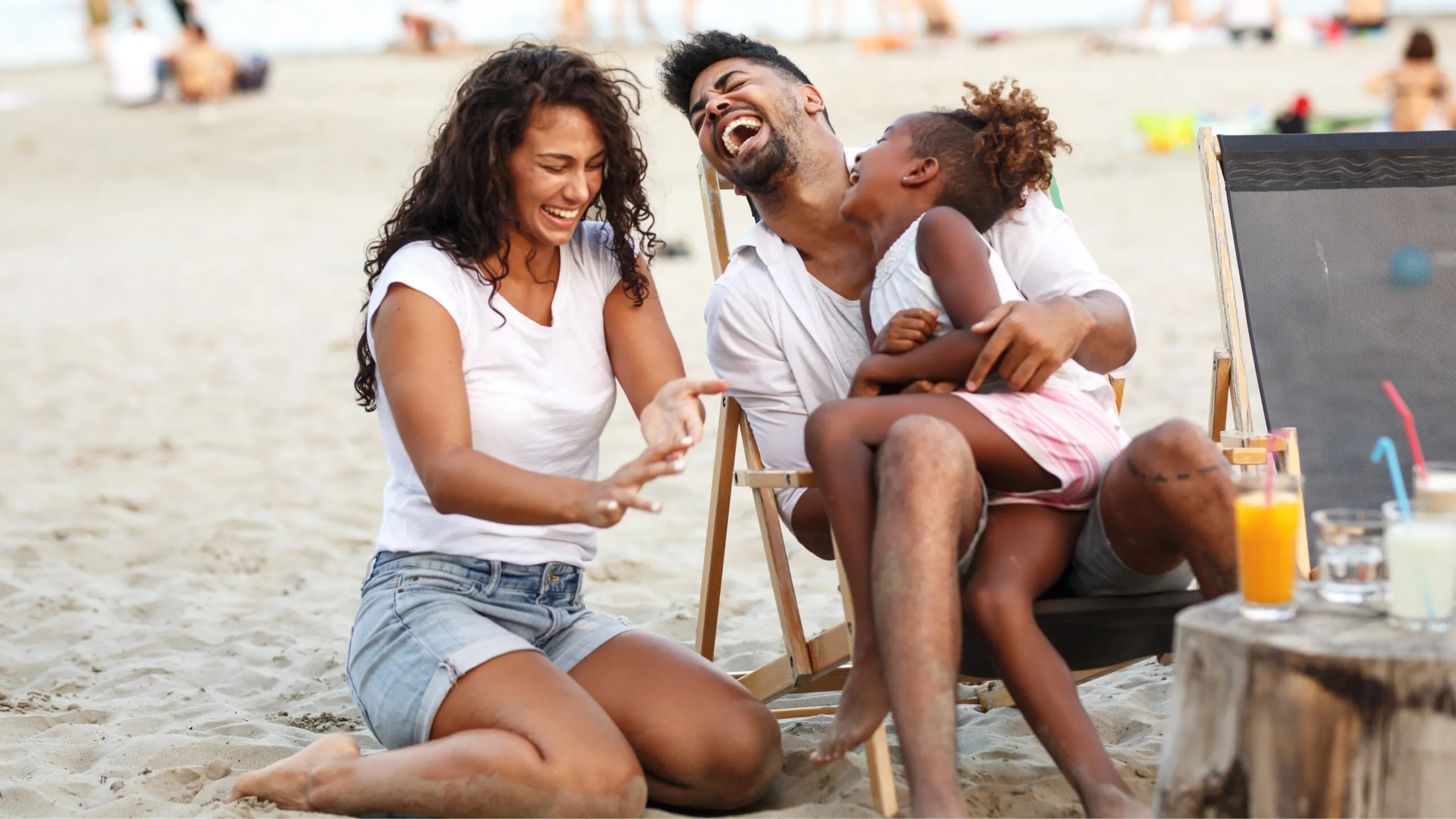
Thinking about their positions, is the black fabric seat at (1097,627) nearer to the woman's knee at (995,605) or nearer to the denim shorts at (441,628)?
the woman's knee at (995,605)

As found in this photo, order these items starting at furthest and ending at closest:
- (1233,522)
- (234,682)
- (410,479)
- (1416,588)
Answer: (234,682) → (410,479) → (1233,522) → (1416,588)

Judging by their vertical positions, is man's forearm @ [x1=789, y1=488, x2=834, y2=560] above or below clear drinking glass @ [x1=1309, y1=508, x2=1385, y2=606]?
below

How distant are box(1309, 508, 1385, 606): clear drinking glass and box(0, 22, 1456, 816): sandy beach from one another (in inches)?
28.7

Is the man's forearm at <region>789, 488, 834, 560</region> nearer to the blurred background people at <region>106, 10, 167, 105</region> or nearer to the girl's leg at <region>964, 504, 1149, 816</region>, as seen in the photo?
the girl's leg at <region>964, 504, 1149, 816</region>

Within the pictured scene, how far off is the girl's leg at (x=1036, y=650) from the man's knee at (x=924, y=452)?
0.64ft

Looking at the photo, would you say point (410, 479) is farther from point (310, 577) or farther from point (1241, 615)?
point (310, 577)

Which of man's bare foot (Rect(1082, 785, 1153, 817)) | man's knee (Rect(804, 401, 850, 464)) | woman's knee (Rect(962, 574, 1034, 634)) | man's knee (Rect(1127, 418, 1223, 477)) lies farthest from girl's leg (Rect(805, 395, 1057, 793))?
man's bare foot (Rect(1082, 785, 1153, 817))

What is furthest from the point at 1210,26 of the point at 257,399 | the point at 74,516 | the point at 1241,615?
the point at 1241,615

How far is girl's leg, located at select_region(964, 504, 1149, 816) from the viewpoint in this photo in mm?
2283

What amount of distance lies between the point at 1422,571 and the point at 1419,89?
10082mm

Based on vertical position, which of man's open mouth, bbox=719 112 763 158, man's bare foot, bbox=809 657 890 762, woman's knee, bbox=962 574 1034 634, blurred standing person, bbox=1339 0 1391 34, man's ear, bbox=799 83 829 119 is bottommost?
man's bare foot, bbox=809 657 890 762

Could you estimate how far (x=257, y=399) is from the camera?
691 cm

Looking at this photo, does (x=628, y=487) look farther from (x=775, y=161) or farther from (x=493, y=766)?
(x=775, y=161)

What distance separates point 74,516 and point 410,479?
276 centimetres
